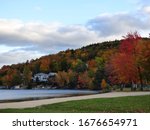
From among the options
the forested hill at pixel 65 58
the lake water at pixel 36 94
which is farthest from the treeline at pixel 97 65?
the lake water at pixel 36 94

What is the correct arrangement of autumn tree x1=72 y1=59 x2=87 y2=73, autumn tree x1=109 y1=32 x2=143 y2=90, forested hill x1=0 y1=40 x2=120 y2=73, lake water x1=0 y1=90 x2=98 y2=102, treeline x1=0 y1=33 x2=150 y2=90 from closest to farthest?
forested hill x1=0 y1=40 x2=120 y2=73, treeline x1=0 y1=33 x2=150 y2=90, autumn tree x1=72 y1=59 x2=87 y2=73, lake water x1=0 y1=90 x2=98 y2=102, autumn tree x1=109 y1=32 x2=143 y2=90

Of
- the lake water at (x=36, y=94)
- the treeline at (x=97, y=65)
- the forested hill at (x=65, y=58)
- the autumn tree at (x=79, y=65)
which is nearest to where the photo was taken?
the forested hill at (x=65, y=58)

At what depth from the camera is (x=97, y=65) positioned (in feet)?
129

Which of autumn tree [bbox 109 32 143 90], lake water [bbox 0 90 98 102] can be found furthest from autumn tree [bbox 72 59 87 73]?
autumn tree [bbox 109 32 143 90]

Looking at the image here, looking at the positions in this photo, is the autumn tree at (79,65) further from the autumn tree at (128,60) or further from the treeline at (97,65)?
the autumn tree at (128,60)

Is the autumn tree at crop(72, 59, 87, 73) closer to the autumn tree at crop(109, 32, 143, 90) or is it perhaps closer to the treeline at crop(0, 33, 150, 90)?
the treeline at crop(0, 33, 150, 90)

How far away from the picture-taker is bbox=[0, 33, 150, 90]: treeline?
23.2 metres

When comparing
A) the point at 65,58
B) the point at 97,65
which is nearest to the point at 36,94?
the point at 97,65

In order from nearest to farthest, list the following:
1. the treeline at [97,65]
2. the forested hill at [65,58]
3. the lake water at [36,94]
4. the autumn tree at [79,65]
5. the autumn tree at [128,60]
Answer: the forested hill at [65,58] → the treeline at [97,65] → the autumn tree at [79,65] → the lake water at [36,94] → the autumn tree at [128,60]

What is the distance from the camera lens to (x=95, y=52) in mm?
23938

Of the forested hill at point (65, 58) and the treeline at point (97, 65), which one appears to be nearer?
the forested hill at point (65, 58)

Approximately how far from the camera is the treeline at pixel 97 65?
23.2m

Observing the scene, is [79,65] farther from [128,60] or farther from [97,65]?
[97,65]

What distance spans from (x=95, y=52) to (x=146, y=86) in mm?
20745
